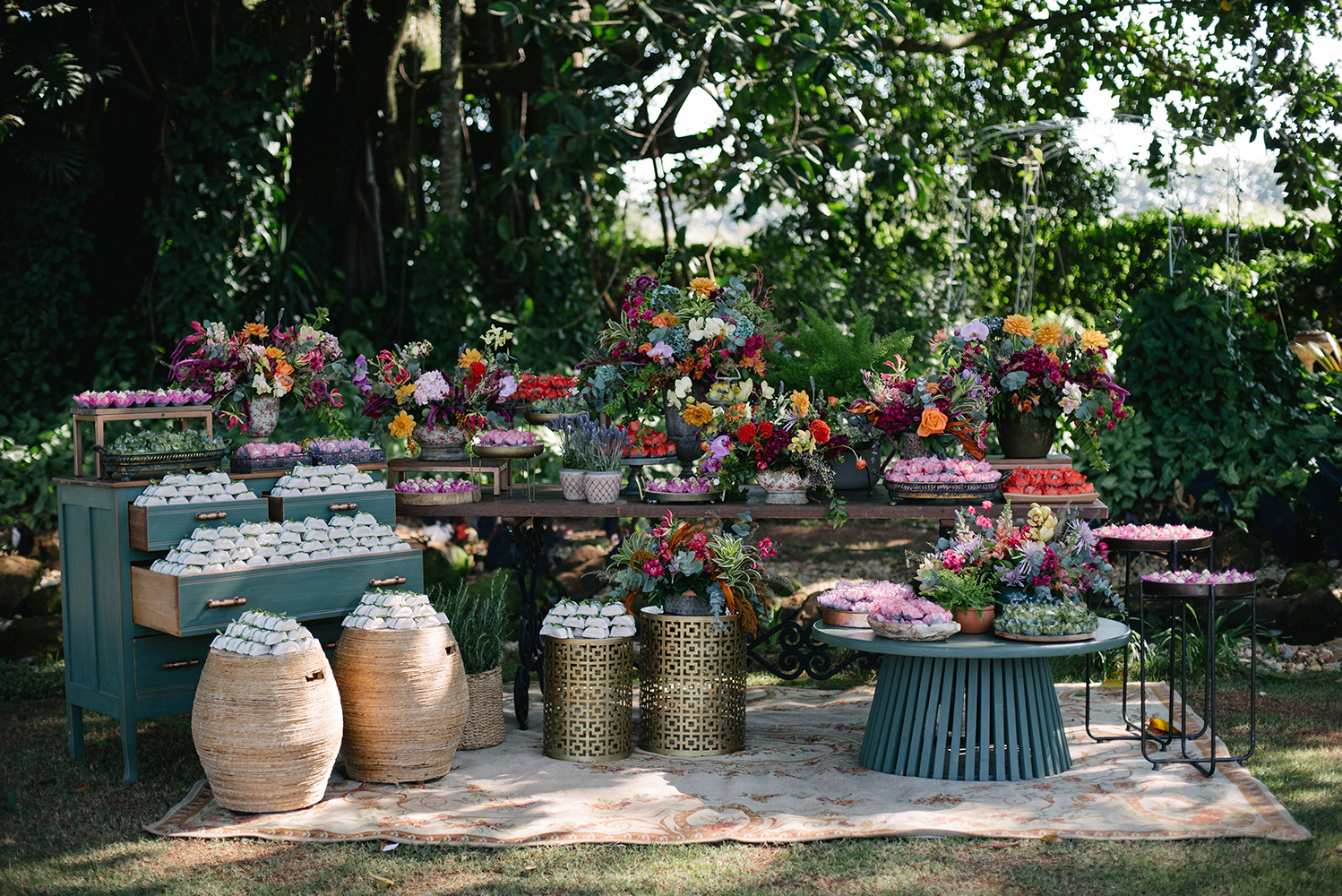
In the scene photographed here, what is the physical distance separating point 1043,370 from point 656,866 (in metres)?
2.75

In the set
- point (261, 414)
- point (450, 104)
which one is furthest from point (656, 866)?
point (450, 104)

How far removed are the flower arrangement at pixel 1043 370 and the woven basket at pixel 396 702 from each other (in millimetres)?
2538

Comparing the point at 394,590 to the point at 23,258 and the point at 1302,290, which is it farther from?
the point at 1302,290

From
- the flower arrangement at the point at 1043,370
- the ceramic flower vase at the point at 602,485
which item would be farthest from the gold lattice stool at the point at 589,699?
the flower arrangement at the point at 1043,370

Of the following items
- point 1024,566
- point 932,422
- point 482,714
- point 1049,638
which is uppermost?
point 932,422

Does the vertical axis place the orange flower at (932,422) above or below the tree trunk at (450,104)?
below

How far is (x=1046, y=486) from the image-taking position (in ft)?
16.4

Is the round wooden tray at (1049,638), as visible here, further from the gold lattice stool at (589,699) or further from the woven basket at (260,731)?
the woven basket at (260,731)

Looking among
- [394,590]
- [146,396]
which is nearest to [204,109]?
[146,396]

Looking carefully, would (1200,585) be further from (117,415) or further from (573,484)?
(117,415)

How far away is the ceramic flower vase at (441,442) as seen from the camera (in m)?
5.39

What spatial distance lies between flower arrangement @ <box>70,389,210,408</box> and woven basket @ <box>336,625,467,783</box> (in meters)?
1.26

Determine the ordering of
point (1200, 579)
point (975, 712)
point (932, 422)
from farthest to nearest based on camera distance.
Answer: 1. point (932, 422)
2. point (975, 712)
3. point (1200, 579)

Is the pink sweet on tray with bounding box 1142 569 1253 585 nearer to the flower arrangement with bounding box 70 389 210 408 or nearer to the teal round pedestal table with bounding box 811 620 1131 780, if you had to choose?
the teal round pedestal table with bounding box 811 620 1131 780
